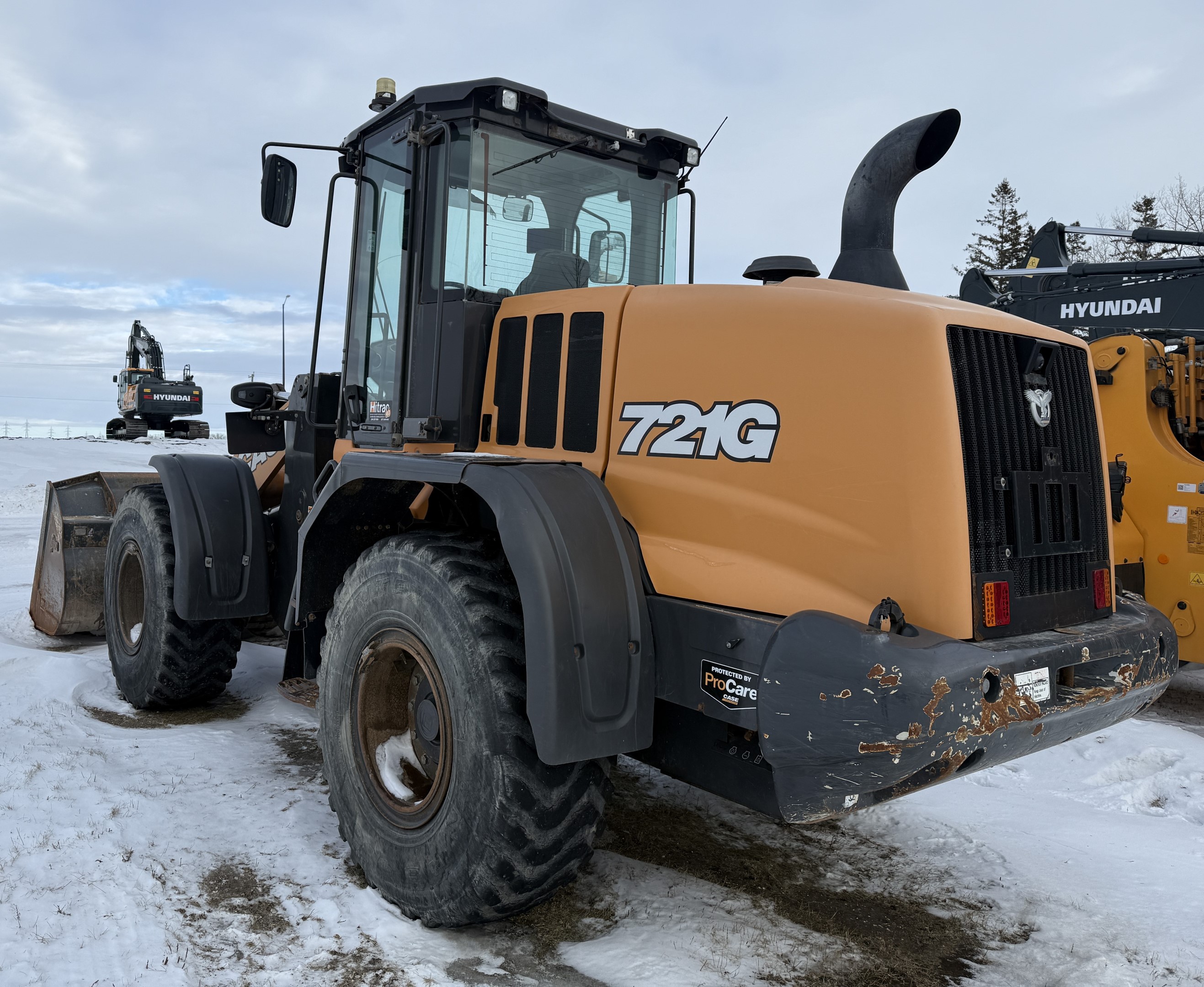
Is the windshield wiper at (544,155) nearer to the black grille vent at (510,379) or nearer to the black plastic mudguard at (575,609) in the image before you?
the black grille vent at (510,379)

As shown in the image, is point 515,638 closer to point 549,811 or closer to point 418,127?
point 549,811

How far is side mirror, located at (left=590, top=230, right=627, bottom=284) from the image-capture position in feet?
13.9

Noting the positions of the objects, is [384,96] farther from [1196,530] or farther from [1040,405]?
[1196,530]

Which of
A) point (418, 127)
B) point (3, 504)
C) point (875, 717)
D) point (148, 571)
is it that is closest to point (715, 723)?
point (875, 717)

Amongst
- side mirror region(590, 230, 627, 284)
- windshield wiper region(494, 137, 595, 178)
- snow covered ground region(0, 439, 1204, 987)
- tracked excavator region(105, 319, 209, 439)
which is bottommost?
snow covered ground region(0, 439, 1204, 987)

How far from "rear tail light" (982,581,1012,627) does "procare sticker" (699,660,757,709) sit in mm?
707

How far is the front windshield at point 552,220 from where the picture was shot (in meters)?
3.91

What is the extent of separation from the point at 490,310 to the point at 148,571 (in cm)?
278

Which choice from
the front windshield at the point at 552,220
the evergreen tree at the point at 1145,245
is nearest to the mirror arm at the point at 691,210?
the front windshield at the point at 552,220

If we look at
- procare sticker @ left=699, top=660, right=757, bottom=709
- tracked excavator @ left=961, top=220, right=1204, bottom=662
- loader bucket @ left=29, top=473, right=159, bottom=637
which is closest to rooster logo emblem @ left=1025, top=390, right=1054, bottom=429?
procare sticker @ left=699, top=660, right=757, bottom=709

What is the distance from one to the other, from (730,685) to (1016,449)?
45.5 inches

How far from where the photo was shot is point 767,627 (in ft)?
8.92

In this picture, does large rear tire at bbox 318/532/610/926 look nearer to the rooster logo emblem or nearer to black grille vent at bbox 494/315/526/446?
black grille vent at bbox 494/315/526/446

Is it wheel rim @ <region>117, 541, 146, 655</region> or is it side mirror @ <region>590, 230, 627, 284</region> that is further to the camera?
wheel rim @ <region>117, 541, 146, 655</region>
